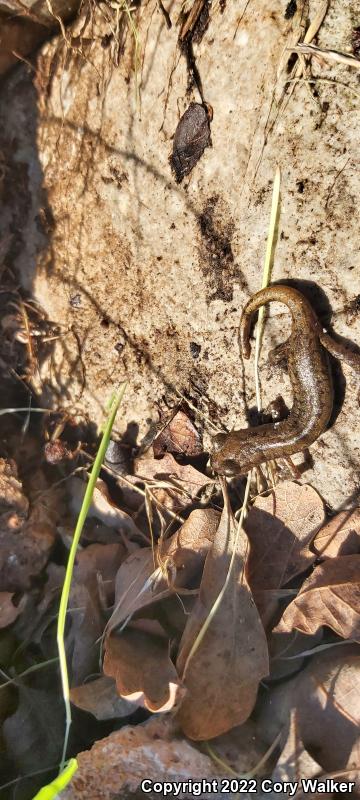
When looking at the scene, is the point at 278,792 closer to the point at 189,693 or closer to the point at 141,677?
the point at 189,693

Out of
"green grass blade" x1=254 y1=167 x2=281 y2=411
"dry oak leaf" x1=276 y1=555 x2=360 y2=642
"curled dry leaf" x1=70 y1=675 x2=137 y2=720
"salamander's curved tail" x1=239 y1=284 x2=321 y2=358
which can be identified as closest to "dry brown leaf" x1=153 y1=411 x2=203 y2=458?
"green grass blade" x1=254 y1=167 x2=281 y2=411

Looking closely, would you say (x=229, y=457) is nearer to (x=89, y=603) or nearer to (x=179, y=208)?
(x=89, y=603)

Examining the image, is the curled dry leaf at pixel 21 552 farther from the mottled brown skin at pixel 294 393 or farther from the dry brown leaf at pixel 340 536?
the dry brown leaf at pixel 340 536

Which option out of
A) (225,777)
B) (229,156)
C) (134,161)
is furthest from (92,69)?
(225,777)

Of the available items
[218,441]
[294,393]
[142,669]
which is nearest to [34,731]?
[142,669]

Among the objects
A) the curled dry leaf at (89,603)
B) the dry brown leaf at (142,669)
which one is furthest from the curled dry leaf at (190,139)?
the dry brown leaf at (142,669)
